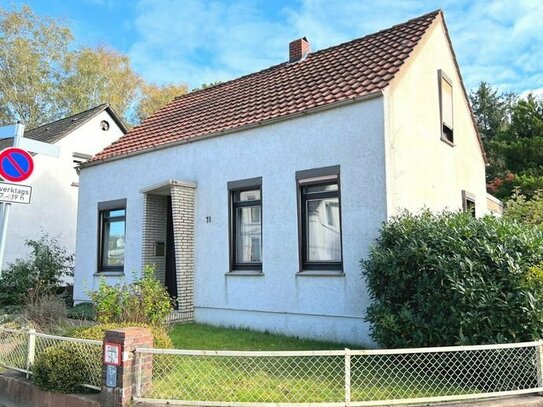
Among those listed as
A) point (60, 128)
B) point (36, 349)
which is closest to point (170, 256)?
point (36, 349)

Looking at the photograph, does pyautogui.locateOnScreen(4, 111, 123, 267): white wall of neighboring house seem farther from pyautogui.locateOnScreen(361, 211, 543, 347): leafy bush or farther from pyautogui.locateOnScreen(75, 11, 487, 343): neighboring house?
pyautogui.locateOnScreen(361, 211, 543, 347): leafy bush

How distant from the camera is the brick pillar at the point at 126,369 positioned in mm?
5020

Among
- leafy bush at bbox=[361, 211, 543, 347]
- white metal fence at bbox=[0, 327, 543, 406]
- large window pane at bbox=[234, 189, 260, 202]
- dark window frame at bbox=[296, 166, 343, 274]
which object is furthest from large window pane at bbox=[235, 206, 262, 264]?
white metal fence at bbox=[0, 327, 543, 406]

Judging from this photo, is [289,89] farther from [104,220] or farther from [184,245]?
[104,220]

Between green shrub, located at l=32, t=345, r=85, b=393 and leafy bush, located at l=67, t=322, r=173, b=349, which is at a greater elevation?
leafy bush, located at l=67, t=322, r=173, b=349

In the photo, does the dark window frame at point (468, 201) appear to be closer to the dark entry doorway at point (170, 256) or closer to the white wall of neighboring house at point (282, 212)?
the white wall of neighboring house at point (282, 212)

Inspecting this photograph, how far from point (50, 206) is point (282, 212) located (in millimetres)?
13321

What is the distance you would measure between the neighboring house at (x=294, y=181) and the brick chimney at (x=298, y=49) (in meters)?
0.06

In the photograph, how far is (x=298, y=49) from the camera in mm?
13609

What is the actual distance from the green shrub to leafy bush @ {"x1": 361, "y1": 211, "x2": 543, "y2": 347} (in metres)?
4.03

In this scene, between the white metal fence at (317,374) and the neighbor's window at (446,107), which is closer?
the white metal fence at (317,374)

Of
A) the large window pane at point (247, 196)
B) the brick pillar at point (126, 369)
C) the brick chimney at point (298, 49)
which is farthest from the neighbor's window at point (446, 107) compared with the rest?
the brick pillar at point (126, 369)

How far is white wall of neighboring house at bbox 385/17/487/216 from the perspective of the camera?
8766 millimetres

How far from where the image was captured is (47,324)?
8789mm
